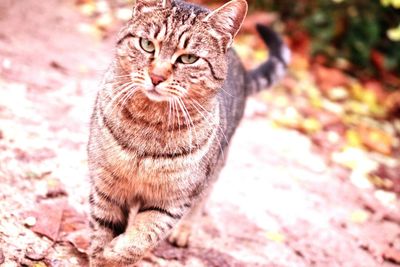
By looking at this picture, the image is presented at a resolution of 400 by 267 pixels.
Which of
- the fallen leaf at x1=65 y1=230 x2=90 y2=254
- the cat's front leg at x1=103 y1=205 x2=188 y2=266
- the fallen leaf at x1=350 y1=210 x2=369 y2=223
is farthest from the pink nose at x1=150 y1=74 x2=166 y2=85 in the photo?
the fallen leaf at x1=350 y1=210 x2=369 y2=223

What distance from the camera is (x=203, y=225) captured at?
3283mm

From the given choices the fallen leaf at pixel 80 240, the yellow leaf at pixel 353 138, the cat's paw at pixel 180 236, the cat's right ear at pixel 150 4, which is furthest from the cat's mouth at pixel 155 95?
the yellow leaf at pixel 353 138

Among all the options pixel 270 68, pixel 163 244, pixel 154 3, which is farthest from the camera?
pixel 270 68

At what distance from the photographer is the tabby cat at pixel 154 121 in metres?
2.30

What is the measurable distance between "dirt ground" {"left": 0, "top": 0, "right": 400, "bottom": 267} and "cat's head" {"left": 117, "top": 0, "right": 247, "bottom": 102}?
96 centimetres

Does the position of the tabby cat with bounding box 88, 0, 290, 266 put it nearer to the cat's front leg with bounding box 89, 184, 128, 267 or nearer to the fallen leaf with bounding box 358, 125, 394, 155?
the cat's front leg with bounding box 89, 184, 128, 267

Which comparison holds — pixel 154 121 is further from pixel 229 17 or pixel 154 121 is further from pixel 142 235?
pixel 229 17

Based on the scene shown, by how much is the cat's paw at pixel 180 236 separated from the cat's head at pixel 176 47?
3.04 ft

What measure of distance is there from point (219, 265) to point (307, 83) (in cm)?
335

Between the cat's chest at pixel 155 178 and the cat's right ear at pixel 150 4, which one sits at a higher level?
the cat's right ear at pixel 150 4

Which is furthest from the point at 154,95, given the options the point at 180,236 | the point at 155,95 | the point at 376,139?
the point at 376,139

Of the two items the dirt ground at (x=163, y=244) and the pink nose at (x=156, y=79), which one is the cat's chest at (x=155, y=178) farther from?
the dirt ground at (x=163, y=244)

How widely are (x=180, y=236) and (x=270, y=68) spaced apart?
51.7 inches

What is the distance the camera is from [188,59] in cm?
234
